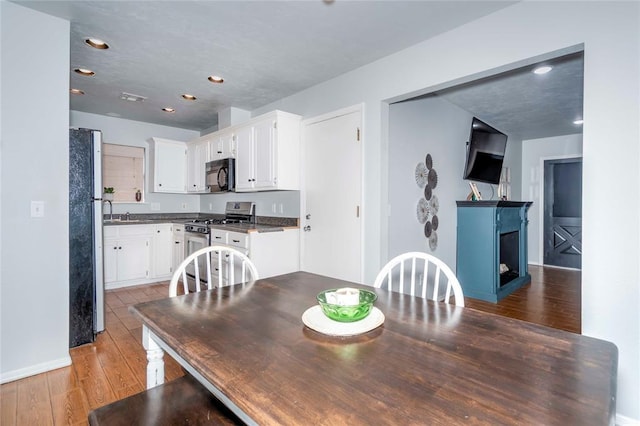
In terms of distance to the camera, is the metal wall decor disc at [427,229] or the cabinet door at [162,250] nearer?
the metal wall decor disc at [427,229]

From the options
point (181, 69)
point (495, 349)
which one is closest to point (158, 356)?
point (495, 349)

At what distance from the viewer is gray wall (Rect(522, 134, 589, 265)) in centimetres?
599

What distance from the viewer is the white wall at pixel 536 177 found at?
5.99 meters

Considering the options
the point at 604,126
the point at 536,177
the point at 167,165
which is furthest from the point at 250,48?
the point at 536,177

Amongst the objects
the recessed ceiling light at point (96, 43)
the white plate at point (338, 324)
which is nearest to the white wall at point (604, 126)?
the white plate at point (338, 324)

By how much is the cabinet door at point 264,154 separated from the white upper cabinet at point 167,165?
194 cm

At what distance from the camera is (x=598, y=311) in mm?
1785

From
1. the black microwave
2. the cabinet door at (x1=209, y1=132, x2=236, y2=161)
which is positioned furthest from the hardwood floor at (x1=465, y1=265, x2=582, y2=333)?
the cabinet door at (x1=209, y1=132, x2=236, y2=161)

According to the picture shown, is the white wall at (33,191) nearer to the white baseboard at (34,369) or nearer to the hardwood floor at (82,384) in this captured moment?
the white baseboard at (34,369)

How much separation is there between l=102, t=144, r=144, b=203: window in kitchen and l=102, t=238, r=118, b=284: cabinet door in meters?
0.94

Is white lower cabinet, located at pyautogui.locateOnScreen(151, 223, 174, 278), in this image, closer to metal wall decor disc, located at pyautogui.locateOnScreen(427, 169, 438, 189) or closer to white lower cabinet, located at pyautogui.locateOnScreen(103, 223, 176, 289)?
white lower cabinet, located at pyautogui.locateOnScreen(103, 223, 176, 289)

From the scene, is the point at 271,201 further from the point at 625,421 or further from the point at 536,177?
the point at 536,177

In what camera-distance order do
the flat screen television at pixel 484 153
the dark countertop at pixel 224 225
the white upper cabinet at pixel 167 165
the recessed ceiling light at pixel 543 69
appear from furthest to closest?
the white upper cabinet at pixel 167 165 → the flat screen television at pixel 484 153 → the dark countertop at pixel 224 225 → the recessed ceiling light at pixel 543 69

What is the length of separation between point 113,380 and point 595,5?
367 cm
